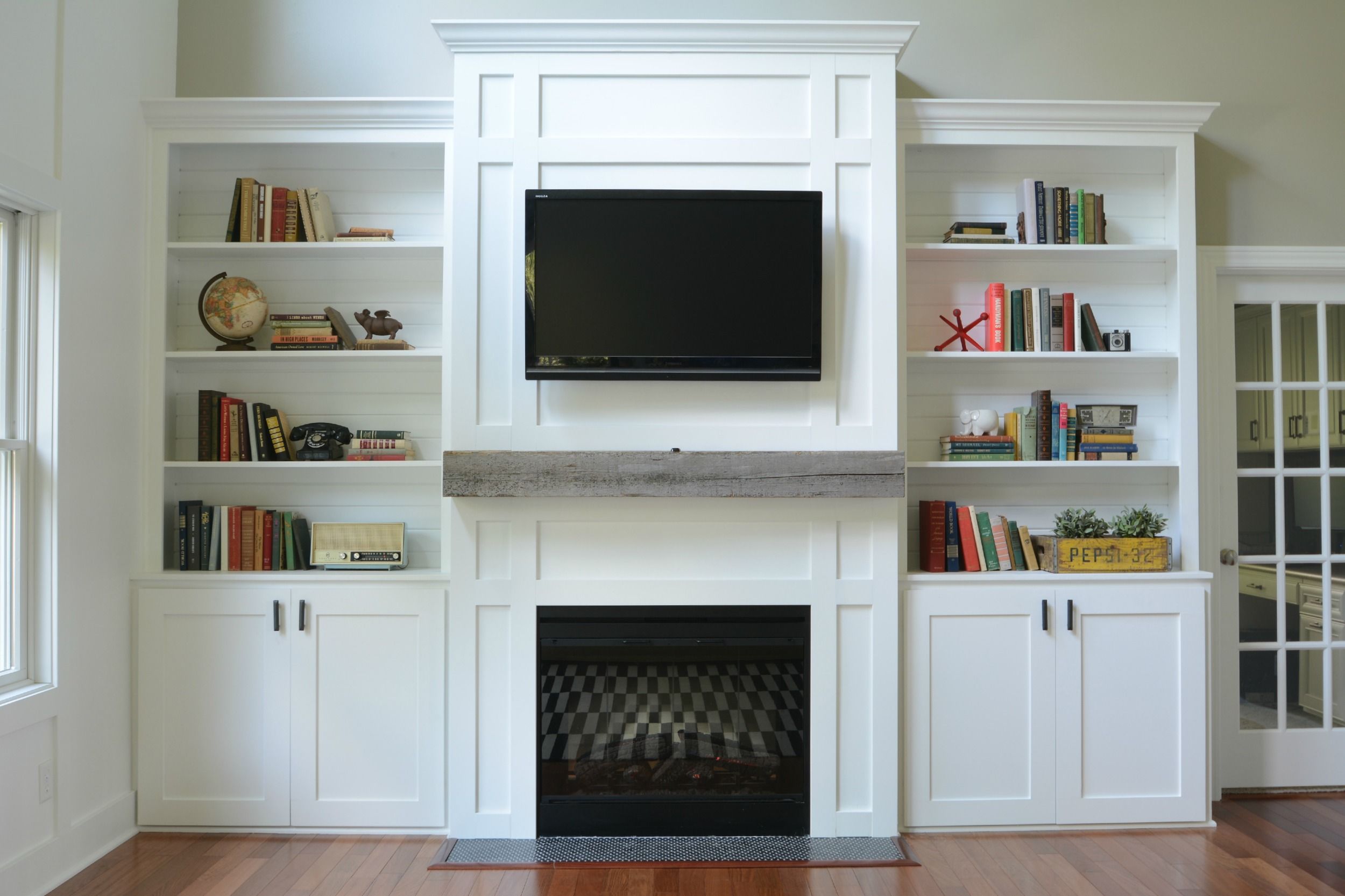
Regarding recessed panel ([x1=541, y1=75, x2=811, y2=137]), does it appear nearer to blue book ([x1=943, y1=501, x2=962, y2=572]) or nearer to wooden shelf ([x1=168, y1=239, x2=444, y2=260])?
wooden shelf ([x1=168, y1=239, x2=444, y2=260])

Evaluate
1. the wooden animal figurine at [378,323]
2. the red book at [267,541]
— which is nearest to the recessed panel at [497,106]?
the wooden animal figurine at [378,323]

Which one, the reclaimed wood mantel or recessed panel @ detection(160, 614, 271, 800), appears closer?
the reclaimed wood mantel

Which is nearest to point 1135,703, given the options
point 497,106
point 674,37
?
point 674,37

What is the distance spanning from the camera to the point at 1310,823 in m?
2.91

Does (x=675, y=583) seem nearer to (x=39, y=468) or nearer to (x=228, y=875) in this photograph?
(x=228, y=875)

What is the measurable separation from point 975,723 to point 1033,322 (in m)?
1.40

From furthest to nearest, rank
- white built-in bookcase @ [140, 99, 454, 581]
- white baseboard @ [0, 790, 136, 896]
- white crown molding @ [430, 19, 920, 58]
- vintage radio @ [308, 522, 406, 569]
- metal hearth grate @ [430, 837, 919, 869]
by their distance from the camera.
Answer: white built-in bookcase @ [140, 99, 454, 581]
vintage radio @ [308, 522, 406, 569]
white crown molding @ [430, 19, 920, 58]
metal hearth grate @ [430, 837, 919, 869]
white baseboard @ [0, 790, 136, 896]

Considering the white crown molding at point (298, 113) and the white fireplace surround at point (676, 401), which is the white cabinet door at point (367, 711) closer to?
the white fireplace surround at point (676, 401)

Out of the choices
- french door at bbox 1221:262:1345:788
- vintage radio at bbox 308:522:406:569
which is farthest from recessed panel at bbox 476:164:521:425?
french door at bbox 1221:262:1345:788

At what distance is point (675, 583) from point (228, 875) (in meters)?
1.59

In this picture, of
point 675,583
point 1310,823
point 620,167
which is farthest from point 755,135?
point 1310,823

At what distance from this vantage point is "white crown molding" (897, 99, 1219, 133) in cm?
291

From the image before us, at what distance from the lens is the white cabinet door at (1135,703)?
285 centimetres

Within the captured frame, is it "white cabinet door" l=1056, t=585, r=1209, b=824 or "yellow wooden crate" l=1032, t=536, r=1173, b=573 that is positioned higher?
"yellow wooden crate" l=1032, t=536, r=1173, b=573
